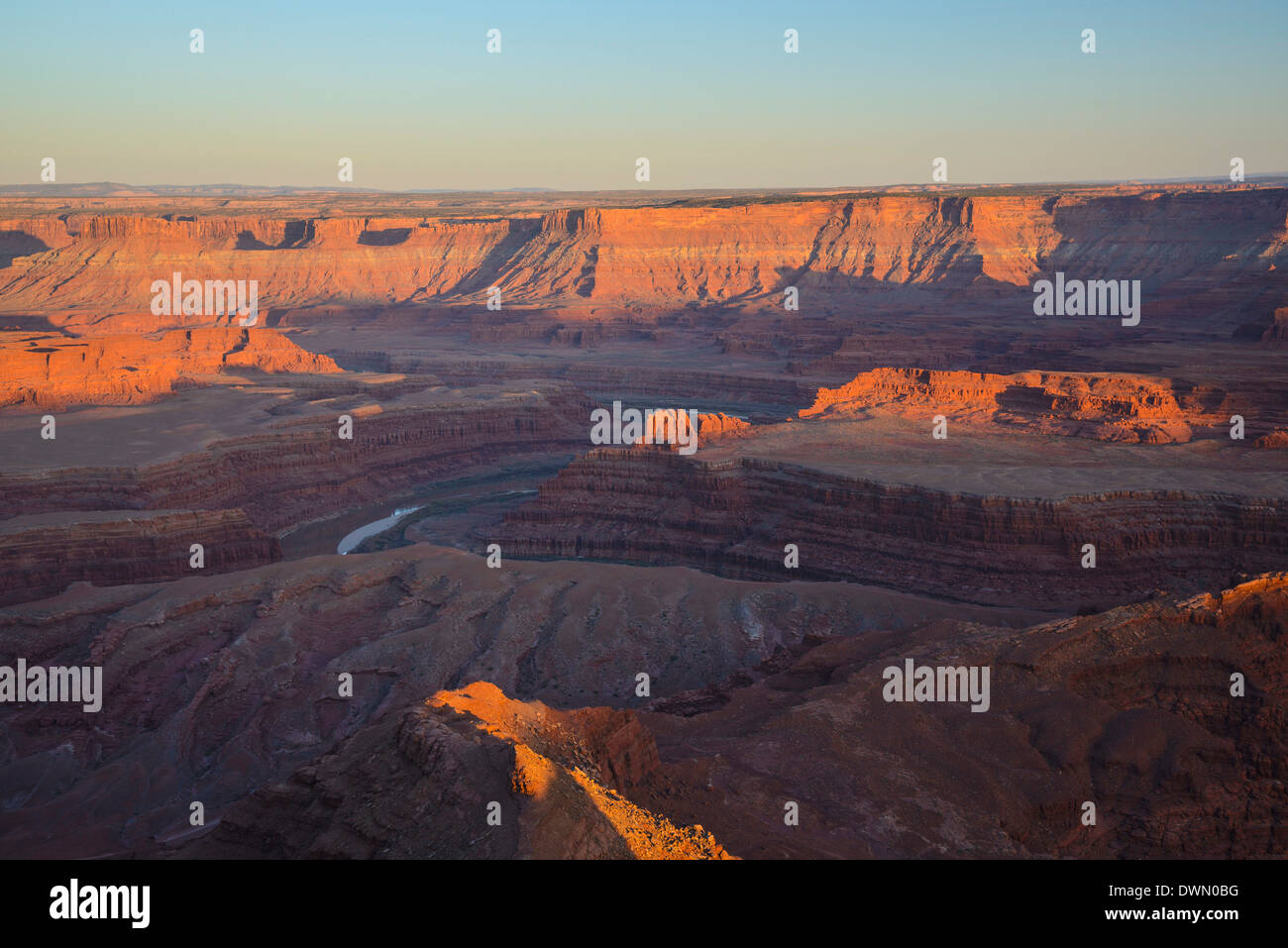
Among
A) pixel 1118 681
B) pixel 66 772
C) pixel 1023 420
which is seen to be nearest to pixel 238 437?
pixel 66 772

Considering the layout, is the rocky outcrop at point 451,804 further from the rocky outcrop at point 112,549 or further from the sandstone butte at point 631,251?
the sandstone butte at point 631,251

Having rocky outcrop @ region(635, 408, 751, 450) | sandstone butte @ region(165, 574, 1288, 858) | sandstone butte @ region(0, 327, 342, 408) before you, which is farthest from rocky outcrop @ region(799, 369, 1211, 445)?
sandstone butte @ region(0, 327, 342, 408)

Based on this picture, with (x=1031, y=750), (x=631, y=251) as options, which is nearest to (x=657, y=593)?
(x=1031, y=750)

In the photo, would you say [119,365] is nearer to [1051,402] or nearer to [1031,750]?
[1051,402]

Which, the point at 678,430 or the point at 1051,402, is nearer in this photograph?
the point at 678,430

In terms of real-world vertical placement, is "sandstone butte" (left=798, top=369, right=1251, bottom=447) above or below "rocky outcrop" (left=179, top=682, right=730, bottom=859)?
above

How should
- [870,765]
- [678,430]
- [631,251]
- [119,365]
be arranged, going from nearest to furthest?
[870,765] < [678,430] < [119,365] < [631,251]

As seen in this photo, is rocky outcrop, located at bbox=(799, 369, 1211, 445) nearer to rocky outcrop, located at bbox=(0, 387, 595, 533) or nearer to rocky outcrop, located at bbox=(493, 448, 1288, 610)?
rocky outcrop, located at bbox=(493, 448, 1288, 610)
